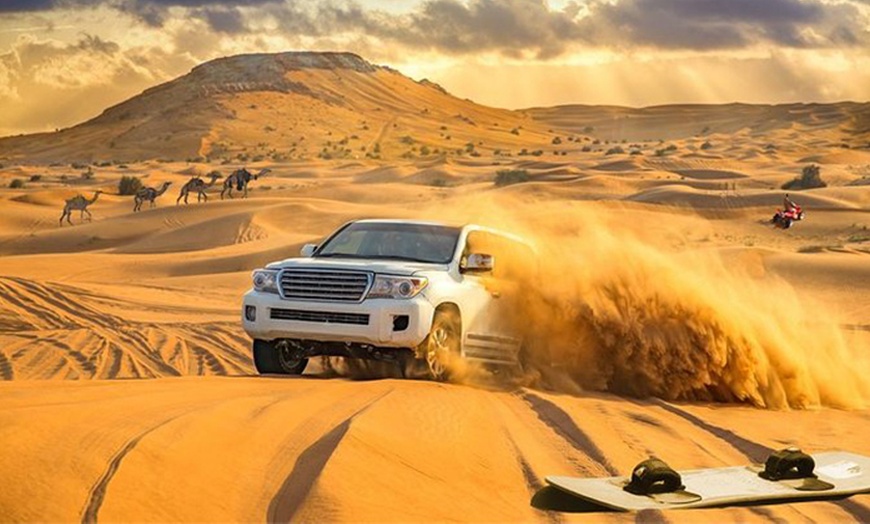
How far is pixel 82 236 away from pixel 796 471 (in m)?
32.3

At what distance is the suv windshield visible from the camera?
39.8 feet

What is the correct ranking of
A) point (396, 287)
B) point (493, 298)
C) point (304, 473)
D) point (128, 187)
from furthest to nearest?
point (128, 187), point (493, 298), point (396, 287), point (304, 473)

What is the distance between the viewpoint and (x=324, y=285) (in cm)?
1140

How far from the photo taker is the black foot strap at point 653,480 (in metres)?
7.18

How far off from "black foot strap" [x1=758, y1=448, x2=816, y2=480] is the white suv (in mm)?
3890

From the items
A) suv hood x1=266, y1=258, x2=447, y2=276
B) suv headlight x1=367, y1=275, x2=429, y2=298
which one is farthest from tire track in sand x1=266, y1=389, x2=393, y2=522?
suv hood x1=266, y1=258, x2=447, y2=276

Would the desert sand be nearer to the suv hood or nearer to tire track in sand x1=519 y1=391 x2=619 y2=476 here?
tire track in sand x1=519 y1=391 x2=619 y2=476

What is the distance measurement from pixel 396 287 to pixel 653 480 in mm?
4357

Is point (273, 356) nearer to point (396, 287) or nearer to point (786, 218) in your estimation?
point (396, 287)

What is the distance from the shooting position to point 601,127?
122 metres

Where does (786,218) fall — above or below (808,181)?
below

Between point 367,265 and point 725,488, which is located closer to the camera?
point 725,488

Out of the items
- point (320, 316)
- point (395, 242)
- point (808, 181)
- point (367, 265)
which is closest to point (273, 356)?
point (320, 316)

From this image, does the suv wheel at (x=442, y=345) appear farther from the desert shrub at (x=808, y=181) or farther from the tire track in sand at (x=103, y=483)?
the desert shrub at (x=808, y=181)
